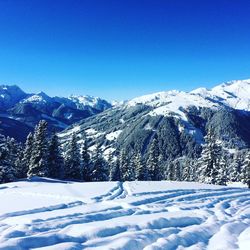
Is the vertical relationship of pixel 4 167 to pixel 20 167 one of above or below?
below

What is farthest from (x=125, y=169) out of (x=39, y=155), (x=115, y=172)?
(x=39, y=155)

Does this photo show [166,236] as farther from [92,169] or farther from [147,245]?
[92,169]

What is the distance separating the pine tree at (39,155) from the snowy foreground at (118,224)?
3892cm

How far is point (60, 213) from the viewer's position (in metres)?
14.1

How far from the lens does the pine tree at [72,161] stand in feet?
215

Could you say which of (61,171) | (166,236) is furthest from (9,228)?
(61,171)

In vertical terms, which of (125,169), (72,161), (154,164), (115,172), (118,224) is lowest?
(118,224)

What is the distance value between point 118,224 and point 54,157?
52.9m

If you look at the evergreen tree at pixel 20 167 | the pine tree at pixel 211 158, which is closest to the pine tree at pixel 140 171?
the pine tree at pixel 211 158

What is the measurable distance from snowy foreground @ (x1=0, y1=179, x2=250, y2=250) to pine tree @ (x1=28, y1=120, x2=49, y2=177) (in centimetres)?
3892

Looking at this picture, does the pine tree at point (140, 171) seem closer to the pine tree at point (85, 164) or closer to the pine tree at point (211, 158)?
the pine tree at point (85, 164)

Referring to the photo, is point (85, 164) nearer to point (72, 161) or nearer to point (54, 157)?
point (72, 161)

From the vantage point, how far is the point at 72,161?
6612 centimetres

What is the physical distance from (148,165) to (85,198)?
57922 millimetres
